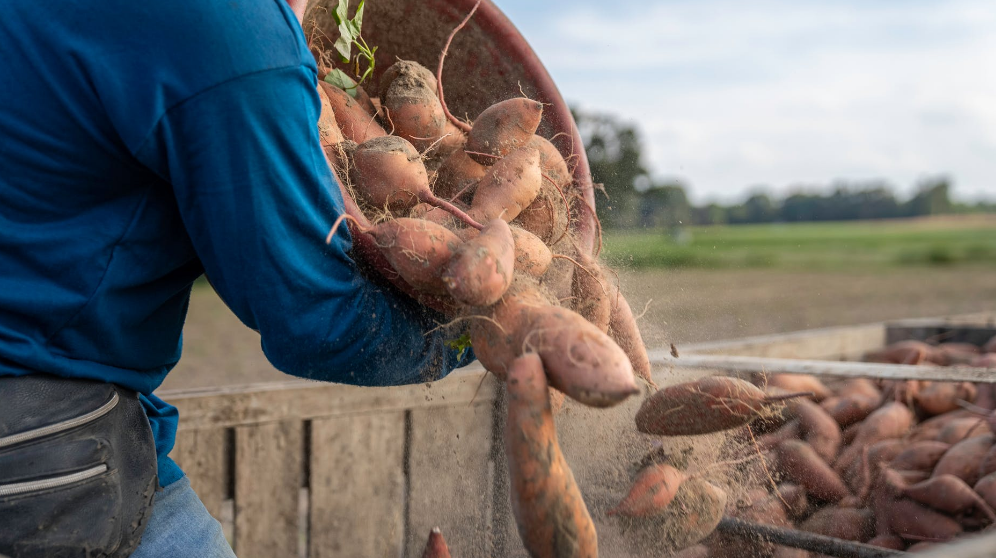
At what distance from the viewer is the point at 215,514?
2.29 metres

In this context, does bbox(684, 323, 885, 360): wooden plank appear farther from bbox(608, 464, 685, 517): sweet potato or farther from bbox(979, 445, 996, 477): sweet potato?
bbox(608, 464, 685, 517): sweet potato

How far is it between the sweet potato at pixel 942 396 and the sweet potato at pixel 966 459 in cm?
58

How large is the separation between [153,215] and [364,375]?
0.45 meters

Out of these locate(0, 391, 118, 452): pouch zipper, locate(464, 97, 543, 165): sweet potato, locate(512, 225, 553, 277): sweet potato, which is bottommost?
locate(0, 391, 118, 452): pouch zipper

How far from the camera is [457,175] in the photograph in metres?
1.67

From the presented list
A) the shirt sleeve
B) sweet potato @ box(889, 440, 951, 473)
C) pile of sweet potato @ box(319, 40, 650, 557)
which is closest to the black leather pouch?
the shirt sleeve

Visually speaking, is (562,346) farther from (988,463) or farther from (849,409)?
(849,409)

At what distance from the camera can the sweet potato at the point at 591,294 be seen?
1581 mm

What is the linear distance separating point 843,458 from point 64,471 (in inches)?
97.2

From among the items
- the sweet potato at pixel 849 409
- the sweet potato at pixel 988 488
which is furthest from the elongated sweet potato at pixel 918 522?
the sweet potato at pixel 849 409

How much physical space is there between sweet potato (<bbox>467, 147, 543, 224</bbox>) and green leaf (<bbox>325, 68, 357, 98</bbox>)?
443 millimetres

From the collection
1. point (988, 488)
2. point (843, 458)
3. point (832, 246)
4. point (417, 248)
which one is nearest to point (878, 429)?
point (843, 458)

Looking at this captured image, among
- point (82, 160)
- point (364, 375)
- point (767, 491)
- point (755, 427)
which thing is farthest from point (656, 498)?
point (82, 160)

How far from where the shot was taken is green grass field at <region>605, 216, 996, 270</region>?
2.03 m
